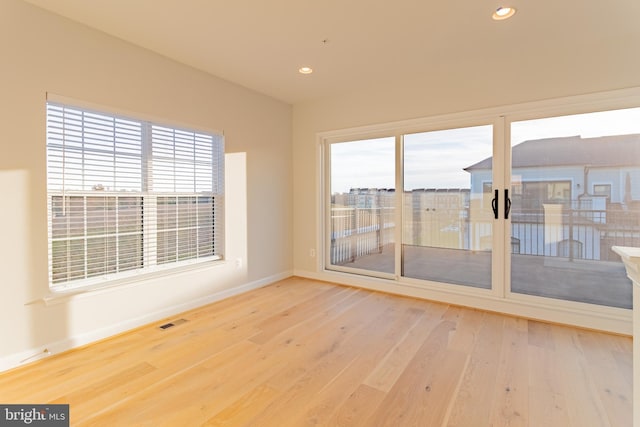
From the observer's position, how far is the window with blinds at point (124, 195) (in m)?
2.45

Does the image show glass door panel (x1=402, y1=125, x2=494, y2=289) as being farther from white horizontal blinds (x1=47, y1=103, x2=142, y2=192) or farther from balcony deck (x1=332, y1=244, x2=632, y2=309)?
white horizontal blinds (x1=47, y1=103, x2=142, y2=192)

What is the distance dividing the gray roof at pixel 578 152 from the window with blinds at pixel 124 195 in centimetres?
326

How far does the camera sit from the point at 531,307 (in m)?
3.05

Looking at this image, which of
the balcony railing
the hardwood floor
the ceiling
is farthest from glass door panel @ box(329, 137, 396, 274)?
the hardwood floor

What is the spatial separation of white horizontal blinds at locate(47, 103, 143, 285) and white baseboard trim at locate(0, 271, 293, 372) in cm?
48

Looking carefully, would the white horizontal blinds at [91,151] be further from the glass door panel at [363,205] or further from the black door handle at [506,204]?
the black door handle at [506,204]

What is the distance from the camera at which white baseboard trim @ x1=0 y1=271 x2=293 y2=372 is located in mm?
2182

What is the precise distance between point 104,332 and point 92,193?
1201mm

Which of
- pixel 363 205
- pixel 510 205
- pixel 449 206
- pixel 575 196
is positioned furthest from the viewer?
pixel 363 205

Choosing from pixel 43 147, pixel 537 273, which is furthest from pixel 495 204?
pixel 43 147

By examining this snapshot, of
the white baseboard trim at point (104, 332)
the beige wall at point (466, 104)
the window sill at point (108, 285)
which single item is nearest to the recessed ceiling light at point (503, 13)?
the beige wall at point (466, 104)

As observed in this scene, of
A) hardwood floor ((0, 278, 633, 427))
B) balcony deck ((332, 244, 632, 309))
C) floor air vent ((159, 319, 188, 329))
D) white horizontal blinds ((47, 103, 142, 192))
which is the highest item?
white horizontal blinds ((47, 103, 142, 192))

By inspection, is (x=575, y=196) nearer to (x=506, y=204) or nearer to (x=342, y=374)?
(x=506, y=204)

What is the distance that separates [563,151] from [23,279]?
4.71 m
